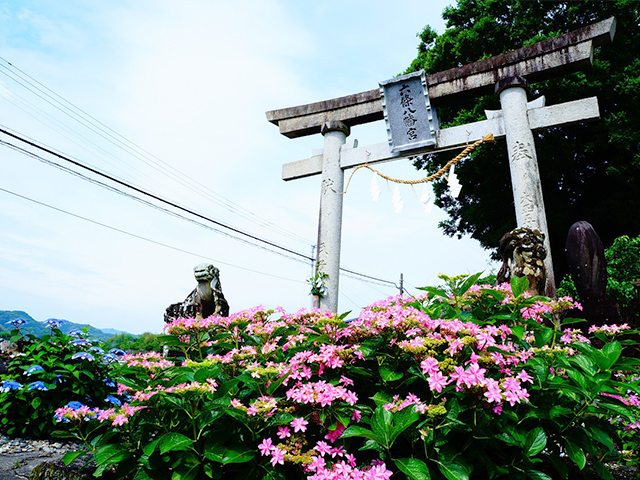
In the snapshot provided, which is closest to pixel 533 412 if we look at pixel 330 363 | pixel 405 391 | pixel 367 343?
pixel 405 391

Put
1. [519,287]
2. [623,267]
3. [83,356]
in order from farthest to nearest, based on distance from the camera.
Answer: [623,267], [83,356], [519,287]

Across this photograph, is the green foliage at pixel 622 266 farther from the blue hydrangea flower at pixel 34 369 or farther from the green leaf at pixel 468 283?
the blue hydrangea flower at pixel 34 369

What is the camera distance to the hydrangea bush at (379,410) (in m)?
1.51

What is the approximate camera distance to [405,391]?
1.80 meters

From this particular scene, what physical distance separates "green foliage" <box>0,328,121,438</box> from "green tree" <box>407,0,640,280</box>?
10.5m

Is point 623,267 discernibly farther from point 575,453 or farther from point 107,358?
point 107,358

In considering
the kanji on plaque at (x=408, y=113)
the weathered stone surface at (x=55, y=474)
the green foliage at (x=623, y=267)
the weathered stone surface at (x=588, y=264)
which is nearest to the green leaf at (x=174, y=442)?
the weathered stone surface at (x=55, y=474)

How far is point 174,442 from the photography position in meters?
1.53

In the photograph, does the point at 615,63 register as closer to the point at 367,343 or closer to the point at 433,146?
the point at 433,146

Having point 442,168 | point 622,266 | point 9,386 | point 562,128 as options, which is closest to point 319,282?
point 442,168

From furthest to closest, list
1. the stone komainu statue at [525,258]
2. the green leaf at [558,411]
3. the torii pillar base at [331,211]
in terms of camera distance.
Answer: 1. the torii pillar base at [331,211]
2. the stone komainu statue at [525,258]
3. the green leaf at [558,411]

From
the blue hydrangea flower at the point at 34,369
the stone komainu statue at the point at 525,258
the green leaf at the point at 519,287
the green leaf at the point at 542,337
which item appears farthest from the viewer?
the stone komainu statue at the point at 525,258

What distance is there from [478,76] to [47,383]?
21.9 ft

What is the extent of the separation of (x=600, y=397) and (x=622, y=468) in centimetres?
142
